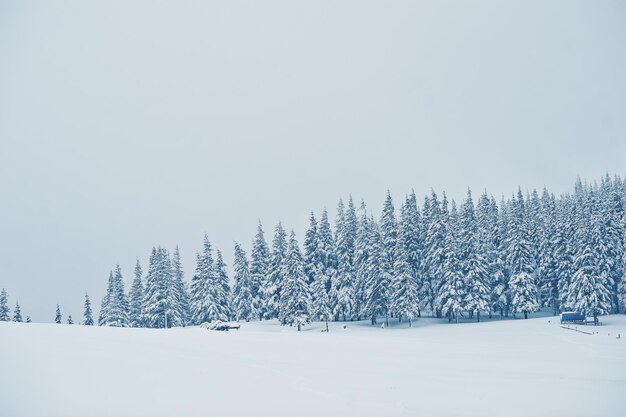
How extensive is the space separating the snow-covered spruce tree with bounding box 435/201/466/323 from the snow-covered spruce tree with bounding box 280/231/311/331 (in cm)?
2081

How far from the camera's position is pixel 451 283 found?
209ft

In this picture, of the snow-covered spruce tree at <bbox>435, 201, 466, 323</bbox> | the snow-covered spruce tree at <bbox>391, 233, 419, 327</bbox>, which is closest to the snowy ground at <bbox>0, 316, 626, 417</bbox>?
the snow-covered spruce tree at <bbox>391, 233, 419, 327</bbox>

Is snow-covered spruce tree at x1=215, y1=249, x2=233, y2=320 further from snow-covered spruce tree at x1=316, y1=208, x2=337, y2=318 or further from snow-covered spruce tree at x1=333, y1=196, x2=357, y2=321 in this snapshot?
snow-covered spruce tree at x1=333, y1=196, x2=357, y2=321

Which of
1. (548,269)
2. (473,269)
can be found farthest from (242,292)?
(548,269)

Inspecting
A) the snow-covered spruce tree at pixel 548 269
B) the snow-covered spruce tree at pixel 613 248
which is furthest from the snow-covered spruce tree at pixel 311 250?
the snow-covered spruce tree at pixel 613 248

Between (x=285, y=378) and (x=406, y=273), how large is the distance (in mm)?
45487

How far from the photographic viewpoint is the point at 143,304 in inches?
2837

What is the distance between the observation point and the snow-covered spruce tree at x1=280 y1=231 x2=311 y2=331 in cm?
6069

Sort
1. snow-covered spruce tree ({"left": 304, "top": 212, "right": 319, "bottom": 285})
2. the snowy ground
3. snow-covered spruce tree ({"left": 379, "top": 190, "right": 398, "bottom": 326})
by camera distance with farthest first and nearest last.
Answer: snow-covered spruce tree ({"left": 304, "top": 212, "right": 319, "bottom": 285}), snow-covered spruce tree ({"left": 379, "top": 190, "right": 398, "bottom": 326}), the snowy ground

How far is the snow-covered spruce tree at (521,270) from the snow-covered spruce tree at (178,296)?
5582 cm

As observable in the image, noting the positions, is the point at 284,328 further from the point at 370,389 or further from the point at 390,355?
the point at 370,389

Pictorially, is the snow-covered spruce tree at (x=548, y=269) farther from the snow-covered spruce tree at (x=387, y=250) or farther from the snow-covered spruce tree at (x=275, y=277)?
the snow-covered spruce tree at (x=275, y=277)

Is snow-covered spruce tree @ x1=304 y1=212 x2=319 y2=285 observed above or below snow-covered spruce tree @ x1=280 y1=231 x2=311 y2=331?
above

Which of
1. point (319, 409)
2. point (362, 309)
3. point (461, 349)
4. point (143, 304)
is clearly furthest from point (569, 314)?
point (143, 304)
